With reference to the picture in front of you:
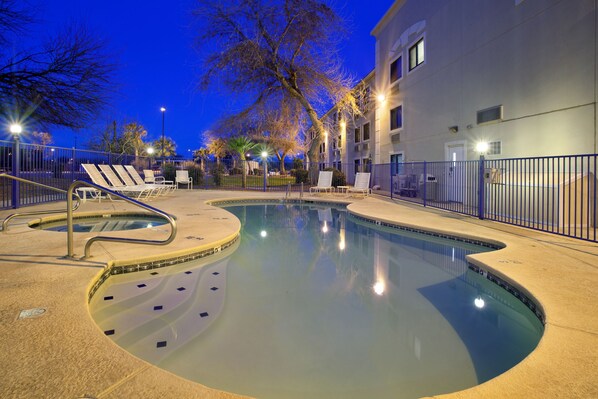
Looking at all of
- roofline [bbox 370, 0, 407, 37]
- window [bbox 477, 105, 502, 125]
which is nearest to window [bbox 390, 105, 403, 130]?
roofline [bbox 370, 0, 407, 37]

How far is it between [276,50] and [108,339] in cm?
1585

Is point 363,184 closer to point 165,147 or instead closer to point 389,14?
point 389,14

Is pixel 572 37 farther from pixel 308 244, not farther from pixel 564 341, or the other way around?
pixel 564 341

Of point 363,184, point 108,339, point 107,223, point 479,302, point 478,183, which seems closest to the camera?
point 108,339

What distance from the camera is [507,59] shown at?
9250mm

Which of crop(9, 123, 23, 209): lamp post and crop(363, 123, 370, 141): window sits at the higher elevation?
crop(363, 123, 370, 141): window

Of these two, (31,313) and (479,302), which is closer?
(31,313)

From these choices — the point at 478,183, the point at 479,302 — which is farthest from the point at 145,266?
the point at 478,183

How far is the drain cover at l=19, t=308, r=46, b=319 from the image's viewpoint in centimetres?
261

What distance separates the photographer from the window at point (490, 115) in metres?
9.54

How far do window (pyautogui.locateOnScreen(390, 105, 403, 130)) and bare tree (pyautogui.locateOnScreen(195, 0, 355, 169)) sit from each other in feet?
7.11

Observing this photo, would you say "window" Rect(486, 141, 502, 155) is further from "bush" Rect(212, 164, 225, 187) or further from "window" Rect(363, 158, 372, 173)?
"bush" Rect(212, 164, 225, 187)

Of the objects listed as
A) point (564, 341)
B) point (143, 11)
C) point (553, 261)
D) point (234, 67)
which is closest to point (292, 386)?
point (564, 341)

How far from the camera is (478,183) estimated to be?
9.09 metres
